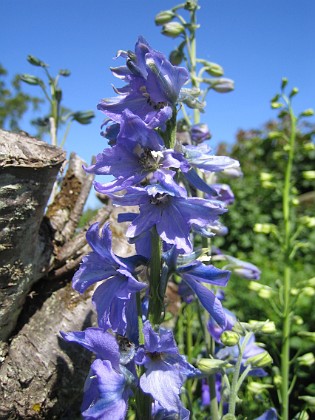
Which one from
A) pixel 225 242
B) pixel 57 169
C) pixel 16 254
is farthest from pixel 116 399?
pixel 225 242

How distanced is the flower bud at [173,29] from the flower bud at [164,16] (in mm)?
65

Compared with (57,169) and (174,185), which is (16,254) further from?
(174,185)

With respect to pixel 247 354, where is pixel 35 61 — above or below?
above

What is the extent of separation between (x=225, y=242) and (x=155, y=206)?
254 inches

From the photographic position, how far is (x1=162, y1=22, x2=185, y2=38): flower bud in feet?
7.66

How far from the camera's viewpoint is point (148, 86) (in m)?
1.26

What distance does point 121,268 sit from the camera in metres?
1.23

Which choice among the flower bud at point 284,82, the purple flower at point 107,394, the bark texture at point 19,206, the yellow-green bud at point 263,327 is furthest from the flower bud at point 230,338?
the flower bud at point 284,82

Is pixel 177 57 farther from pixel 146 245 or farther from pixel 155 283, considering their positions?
pixel 155 283

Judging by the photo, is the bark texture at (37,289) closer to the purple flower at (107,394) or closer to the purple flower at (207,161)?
the purple flower at (207,161)

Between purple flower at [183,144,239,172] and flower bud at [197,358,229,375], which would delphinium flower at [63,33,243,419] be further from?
flower bud at [197,358,229,375]

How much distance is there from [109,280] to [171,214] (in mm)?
245

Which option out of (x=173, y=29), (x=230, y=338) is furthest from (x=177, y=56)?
(x=230, y=338)

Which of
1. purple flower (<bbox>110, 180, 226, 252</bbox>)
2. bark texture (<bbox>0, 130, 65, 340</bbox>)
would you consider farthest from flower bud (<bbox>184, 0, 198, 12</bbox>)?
purple flower (<bbox>110, 180, 226, 252</bbox>)
